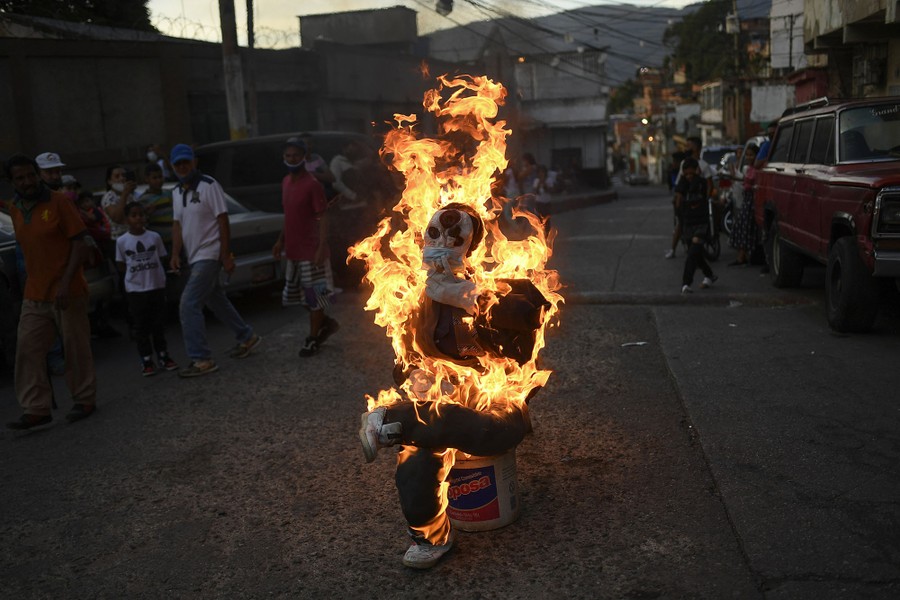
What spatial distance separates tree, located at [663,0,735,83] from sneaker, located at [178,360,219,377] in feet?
170

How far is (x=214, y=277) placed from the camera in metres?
7.54

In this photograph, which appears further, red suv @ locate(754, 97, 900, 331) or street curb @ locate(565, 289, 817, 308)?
street curb @ locate(565, 289, 817, 308)

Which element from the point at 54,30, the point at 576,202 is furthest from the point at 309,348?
the point at 576,202

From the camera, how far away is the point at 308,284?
7.80 metres

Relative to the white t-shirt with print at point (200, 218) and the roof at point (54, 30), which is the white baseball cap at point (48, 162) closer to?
the white t-shirt with print at point (200, 218)

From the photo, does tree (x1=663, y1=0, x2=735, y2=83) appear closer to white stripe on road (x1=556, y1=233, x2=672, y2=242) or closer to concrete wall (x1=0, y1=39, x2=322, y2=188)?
white stripe on road (x1=556, y1=233, x2=672, y2=242)

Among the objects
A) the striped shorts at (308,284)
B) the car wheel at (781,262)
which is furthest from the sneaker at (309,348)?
the car wheel at (781,262)

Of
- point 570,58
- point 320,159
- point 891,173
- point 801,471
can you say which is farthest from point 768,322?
point 570,58

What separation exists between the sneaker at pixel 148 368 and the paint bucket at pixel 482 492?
4.35m

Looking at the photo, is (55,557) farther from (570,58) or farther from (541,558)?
(570,58)

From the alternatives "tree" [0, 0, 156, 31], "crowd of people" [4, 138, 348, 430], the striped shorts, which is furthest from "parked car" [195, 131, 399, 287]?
"tree" [0, 0, 156, 31]

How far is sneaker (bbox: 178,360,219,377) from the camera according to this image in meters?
7.47

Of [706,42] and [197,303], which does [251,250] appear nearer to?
[197,303]

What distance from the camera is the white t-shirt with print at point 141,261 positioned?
24.8 feet
